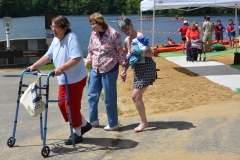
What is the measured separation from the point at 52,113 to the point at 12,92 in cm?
267

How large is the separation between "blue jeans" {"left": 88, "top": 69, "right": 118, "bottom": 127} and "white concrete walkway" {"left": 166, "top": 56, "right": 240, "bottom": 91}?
4148 mm

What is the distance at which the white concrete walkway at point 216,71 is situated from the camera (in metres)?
10.6

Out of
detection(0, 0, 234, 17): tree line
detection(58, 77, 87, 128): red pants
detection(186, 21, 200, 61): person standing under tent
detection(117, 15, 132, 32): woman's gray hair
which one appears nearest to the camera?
detection(58, 77, 87, 128): red pants

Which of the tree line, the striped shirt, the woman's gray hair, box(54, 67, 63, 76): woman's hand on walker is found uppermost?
the tree line

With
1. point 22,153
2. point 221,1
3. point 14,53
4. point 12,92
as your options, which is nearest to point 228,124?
point 22,153

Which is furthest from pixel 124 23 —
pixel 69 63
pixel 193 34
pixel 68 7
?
pixel 68 7

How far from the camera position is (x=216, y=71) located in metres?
12.7

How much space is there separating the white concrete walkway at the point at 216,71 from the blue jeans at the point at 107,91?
415cm

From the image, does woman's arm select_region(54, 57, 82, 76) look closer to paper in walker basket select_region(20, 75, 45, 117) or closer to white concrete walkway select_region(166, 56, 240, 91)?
paper in walker basket select_region(20, 75, 45, 117)

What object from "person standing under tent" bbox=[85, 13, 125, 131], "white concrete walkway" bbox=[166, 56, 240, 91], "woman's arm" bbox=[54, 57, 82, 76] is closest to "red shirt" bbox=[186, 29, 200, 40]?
"white concrete walkway" bbox=[166, 56, 240, 91]

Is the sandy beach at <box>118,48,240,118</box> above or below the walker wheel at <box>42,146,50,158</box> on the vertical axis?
below

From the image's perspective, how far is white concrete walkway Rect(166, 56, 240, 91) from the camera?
10.6 metres

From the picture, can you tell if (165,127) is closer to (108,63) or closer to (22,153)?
(108,63)

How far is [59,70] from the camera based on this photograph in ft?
17.1
